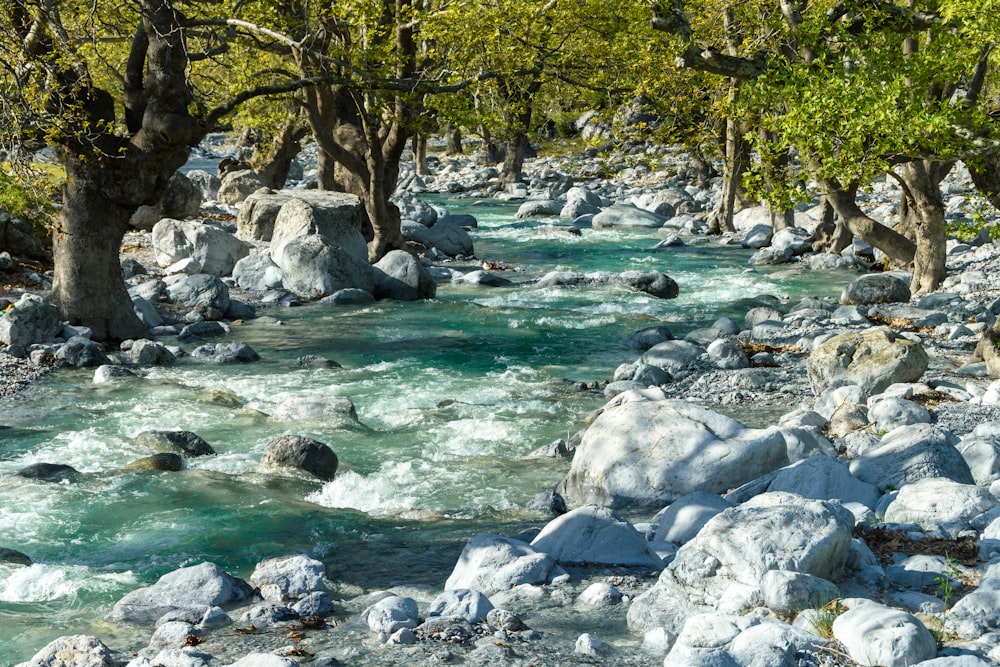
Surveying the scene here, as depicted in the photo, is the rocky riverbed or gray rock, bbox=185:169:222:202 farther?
gray rock, bbox=185:169:222:202

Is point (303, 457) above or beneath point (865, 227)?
beneath

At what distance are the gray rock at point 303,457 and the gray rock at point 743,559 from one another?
4.23 m

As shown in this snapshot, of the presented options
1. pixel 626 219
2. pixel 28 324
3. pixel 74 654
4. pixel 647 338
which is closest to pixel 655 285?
pixel 647 338

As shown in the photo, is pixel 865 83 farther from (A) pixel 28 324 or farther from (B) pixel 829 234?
(B) pixel 829 234

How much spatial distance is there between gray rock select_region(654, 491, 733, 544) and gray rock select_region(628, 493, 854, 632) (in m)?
0.91

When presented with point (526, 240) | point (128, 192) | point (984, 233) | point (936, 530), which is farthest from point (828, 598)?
point (526, 240)

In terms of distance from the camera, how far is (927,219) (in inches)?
694

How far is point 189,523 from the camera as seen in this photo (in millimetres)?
8234

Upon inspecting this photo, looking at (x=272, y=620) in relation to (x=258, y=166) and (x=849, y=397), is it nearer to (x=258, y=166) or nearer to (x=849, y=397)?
(x=849, y=397)

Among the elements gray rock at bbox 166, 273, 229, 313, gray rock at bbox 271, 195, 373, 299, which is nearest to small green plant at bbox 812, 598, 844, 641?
gray rock at bbox 166, 273, 229, 313

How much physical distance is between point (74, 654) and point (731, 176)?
2633 cm

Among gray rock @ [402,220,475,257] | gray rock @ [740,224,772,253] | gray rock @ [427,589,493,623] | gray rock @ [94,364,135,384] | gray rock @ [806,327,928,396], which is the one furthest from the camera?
gray rock @ [740,224,772,253]

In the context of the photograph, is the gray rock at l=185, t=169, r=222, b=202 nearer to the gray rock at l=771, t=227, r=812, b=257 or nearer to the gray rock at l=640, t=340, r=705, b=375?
the gray rock at l=771, t=227, r=812, b=257

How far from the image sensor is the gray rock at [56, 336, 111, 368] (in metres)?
14.1
